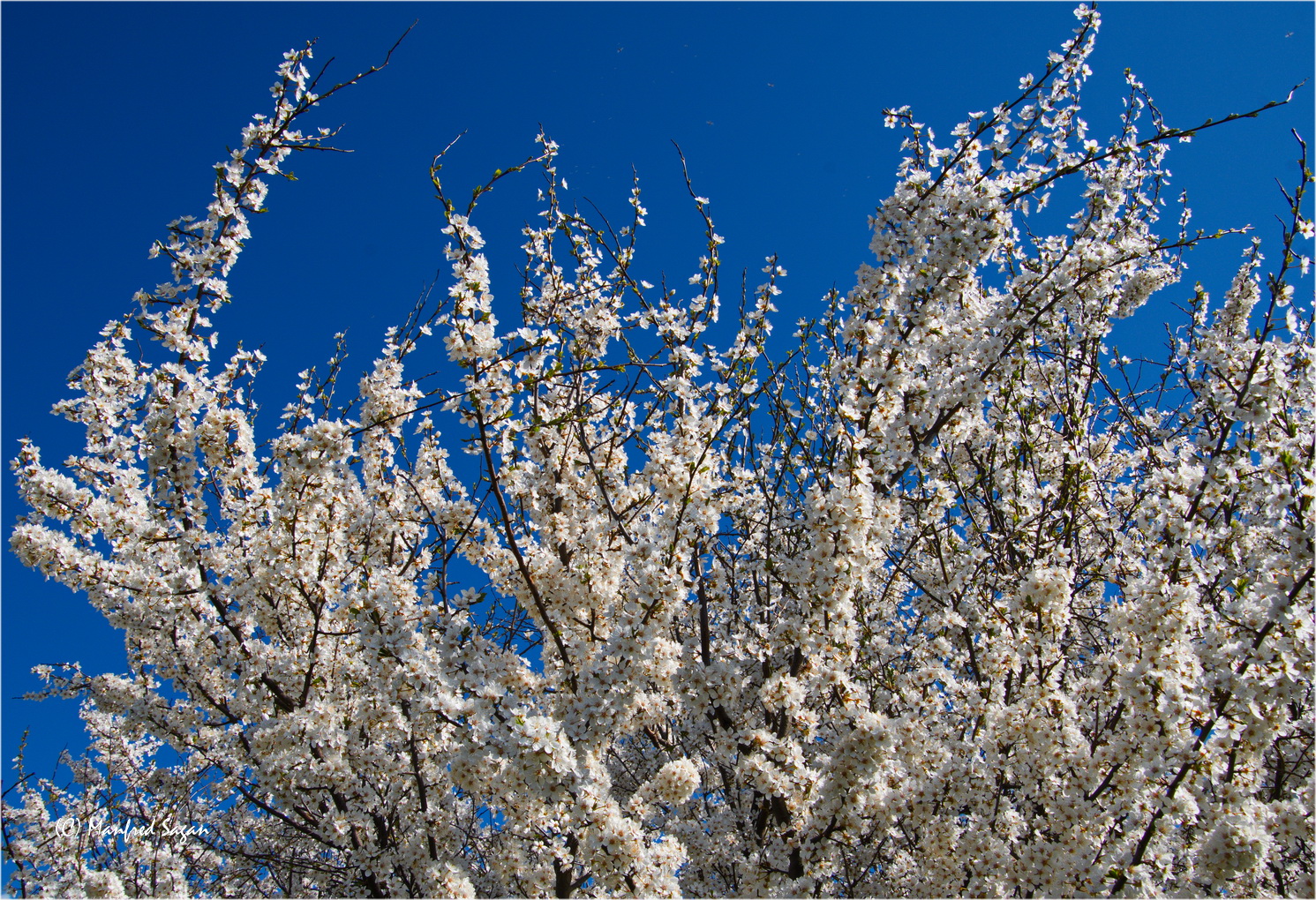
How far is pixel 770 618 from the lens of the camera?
5680 millimetres

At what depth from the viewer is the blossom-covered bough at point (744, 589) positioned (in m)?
4.30

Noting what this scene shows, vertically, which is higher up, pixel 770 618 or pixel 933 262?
pixel 933 262

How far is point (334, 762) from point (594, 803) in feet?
7.36

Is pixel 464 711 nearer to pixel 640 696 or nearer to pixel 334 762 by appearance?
pixel 640 696

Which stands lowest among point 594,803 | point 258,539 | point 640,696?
point 594,803

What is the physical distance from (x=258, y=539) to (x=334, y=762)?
5.75 feet

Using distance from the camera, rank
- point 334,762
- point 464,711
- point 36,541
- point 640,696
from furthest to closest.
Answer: point 36,541
point 334,762
point 640,696
point 464,711

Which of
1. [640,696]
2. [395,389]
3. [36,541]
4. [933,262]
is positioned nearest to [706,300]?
[933,262]

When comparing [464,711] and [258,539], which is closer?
[464,711]

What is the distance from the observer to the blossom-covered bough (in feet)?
14.1

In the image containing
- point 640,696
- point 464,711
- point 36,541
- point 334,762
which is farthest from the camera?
point 36,541

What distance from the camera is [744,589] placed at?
6.77 metres

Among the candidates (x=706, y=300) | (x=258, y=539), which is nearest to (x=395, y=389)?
(x=258, y=539)

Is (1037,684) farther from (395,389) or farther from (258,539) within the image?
(258,539)
